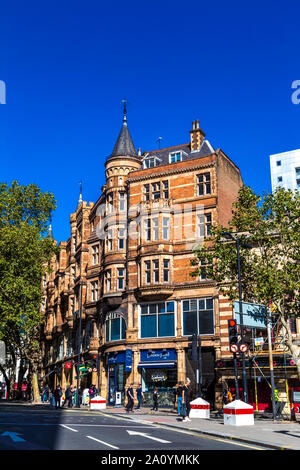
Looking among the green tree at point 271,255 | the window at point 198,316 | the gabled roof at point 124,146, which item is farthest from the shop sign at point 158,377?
the gabled roof at point 124,146

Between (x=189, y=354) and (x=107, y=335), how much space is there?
827 centimetres

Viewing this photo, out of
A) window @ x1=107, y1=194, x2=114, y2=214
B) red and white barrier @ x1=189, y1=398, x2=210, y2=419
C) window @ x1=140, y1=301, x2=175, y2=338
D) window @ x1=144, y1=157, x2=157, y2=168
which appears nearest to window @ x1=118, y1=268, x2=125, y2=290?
window @ x1=140, y1=301, x2=175, y2=338

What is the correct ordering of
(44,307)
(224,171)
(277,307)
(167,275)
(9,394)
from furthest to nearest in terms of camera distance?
(44,307) < (9,394) < (224,171) < (167,275) < (277,307)

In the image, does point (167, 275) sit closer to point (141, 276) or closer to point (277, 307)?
point (141, 276)

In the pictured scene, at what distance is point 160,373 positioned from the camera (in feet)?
122

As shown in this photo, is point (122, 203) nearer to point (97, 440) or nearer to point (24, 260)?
point (24, 260)

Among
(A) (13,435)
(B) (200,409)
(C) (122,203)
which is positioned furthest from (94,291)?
(A) (13,435)

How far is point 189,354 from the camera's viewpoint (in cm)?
3600

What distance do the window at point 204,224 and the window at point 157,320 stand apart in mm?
5654

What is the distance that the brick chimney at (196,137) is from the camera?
4312 centimetres

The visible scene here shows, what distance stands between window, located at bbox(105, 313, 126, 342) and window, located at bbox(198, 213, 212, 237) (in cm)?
920

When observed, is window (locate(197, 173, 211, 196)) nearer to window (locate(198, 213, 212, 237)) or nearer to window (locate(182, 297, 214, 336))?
window (locate(198, 213, 212, 237))

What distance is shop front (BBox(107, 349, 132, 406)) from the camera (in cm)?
3819
